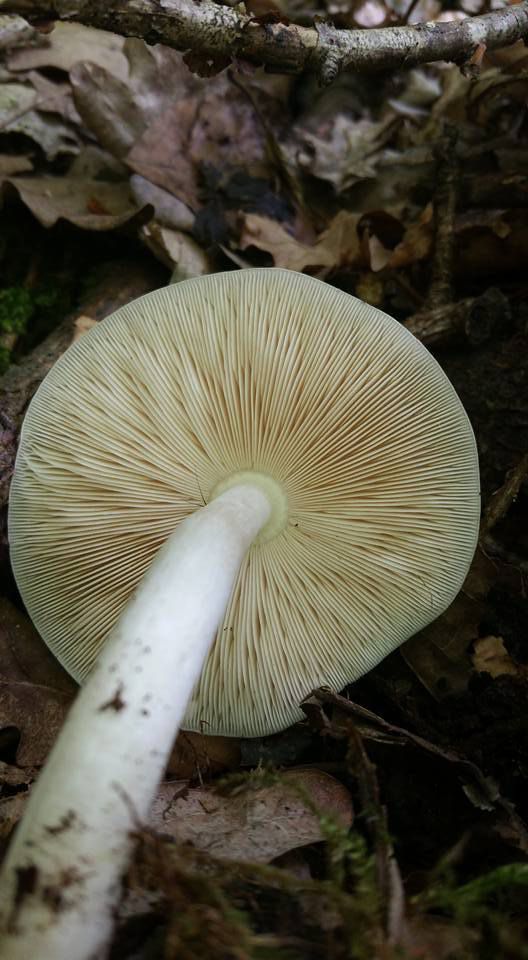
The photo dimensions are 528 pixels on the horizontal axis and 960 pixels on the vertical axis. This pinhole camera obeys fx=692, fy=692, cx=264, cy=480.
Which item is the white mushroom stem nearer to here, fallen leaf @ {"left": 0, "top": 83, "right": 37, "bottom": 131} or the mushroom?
the mushroom

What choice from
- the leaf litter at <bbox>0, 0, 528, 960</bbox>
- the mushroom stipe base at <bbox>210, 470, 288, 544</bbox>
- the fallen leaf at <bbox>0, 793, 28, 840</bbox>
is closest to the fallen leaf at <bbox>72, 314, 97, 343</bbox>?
the leaf litter at <bbox>0, 0, 528, 960</bbox>

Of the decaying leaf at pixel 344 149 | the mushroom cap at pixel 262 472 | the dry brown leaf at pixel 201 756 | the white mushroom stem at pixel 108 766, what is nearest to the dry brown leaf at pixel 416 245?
the decaying leaf at pixel 344 149

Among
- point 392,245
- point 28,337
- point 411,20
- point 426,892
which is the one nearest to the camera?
point 426,892

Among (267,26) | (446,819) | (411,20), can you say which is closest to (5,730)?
(446,819)

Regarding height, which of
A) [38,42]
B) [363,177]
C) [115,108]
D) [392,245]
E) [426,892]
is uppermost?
[38,42]

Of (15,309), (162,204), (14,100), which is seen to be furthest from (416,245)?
(14,100)

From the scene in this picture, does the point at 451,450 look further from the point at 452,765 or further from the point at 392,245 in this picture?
the point at 392,245

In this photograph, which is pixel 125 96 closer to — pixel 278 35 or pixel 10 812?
pixel 278 35
